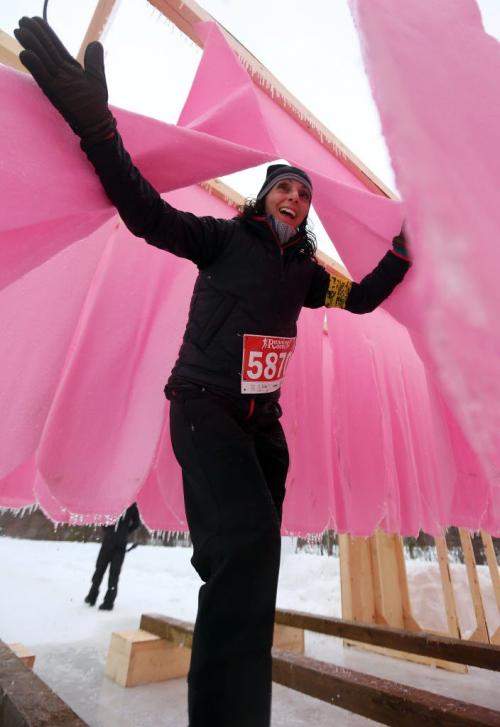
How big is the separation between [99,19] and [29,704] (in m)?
1.95

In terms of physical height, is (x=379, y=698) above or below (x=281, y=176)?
below

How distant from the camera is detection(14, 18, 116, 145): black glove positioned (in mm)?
675

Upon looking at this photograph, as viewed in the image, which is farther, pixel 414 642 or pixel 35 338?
pixel 414 642

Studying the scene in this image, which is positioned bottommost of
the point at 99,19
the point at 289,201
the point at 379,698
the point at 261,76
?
the point at 379,698

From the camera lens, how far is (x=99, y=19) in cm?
132

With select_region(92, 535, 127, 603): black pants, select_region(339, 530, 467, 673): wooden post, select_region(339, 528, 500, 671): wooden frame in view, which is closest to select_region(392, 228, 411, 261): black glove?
select_region(339, 528, 500, 671): wooden frame

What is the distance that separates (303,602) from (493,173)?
16.9ft

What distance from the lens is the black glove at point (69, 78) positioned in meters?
0.67

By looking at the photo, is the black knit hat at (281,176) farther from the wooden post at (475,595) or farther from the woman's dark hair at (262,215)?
the wooden post at (475,595)

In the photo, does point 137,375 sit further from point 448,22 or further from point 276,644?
point 276,644

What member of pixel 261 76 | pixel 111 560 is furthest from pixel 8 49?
pixel 111 560

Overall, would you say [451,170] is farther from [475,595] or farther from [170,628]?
[475,595]

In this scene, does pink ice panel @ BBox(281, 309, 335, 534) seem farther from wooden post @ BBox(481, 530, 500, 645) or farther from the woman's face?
wooden post @ BBox(481, 530, 500, 645)

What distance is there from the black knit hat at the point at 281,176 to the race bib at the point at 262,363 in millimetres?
463
